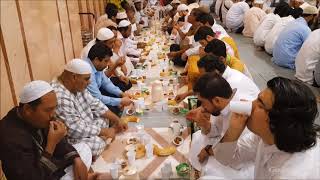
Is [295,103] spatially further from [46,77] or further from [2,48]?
[46,77]

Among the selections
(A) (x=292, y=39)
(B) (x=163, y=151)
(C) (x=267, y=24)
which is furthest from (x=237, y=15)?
(B) (x=163, y=151)

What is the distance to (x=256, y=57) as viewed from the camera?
6594 mm

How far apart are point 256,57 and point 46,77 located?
441cm

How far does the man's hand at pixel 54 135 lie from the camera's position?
2.19 metres

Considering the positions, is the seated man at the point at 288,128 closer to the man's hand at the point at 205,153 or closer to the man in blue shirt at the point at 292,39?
the man's hand at the point at 205,153

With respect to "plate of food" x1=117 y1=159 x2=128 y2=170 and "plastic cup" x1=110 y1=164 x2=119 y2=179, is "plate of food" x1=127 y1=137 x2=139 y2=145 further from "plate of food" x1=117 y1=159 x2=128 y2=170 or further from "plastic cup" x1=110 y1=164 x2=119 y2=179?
"plastic cup" x1=110 y1=164 x2=119 y2=179

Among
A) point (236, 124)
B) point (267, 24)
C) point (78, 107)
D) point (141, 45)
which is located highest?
point (236, 124)

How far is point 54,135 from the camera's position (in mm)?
2203

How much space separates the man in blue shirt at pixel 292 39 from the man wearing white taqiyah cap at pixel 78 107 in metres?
4.02

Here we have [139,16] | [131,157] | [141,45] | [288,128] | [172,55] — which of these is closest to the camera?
[288,128]

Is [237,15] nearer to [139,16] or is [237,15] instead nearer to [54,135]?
[139,16]

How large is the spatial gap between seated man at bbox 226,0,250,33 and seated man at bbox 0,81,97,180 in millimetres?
7513

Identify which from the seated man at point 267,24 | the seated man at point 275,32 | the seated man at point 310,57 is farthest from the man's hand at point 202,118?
the seated man at point 267,24

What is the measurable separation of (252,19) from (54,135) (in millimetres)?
6966
